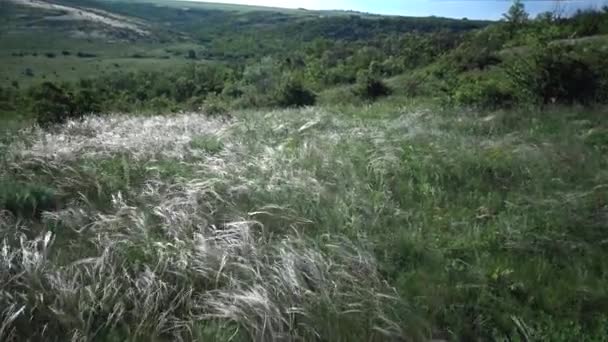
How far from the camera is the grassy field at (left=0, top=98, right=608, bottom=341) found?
255 cm

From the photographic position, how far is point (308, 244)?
329 centimetres

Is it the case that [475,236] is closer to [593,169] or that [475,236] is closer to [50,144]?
[593,169]

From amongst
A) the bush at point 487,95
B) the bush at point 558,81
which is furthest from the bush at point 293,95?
the bush at point 558,81

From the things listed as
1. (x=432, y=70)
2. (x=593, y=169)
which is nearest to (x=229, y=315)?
(x=593, y=169)

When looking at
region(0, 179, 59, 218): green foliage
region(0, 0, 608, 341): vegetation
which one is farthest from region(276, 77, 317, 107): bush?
region(0, 179, 59, 218): green foliage

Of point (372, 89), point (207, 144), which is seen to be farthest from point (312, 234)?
point (372, 89)

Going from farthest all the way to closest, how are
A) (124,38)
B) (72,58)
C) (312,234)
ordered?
1. (124,38)
2. (72,58)
3. (312,234)

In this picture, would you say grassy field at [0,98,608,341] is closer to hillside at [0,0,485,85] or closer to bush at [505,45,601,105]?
bush at [505,45,601,105]

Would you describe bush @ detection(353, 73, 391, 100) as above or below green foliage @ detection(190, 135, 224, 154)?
below

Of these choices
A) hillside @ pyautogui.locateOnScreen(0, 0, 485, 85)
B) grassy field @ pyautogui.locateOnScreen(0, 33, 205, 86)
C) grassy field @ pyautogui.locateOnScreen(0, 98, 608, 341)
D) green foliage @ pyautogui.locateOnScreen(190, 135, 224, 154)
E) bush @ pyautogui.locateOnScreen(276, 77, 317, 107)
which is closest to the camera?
grassy field @ pyautogui.locateOnScreen(0, 98, 608, 341)

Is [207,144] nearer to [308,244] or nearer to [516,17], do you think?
[308,244]

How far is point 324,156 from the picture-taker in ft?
18.5

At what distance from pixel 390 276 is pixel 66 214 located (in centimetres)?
307

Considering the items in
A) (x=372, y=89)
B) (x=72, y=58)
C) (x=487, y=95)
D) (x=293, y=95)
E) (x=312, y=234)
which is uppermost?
(x=487, y=95)
